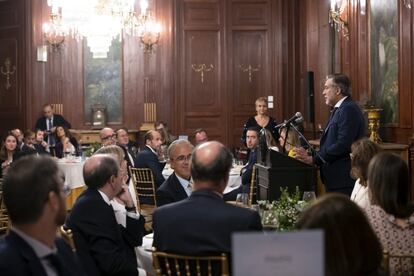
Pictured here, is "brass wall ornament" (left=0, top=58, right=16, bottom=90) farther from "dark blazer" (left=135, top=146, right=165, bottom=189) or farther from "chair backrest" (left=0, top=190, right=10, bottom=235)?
"chair backrest" (left=0, top=190, right=10, bottom=235)

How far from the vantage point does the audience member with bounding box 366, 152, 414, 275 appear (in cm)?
354

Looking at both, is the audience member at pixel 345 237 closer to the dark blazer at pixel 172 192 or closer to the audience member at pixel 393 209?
the audience member at pixel 393 209

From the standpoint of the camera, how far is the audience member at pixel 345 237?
204 centimetres

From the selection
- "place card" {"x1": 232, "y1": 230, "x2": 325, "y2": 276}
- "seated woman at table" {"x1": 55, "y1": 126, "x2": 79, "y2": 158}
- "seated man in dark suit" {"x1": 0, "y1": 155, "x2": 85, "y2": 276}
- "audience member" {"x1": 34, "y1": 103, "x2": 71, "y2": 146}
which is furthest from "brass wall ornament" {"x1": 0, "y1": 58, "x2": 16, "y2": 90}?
"place card" {"x1": 232, "y1": 230, "x2": 325, "y2": 276}

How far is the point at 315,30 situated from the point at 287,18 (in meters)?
1.75

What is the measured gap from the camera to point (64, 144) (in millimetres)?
11906

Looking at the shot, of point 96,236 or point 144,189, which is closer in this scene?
point 96,236

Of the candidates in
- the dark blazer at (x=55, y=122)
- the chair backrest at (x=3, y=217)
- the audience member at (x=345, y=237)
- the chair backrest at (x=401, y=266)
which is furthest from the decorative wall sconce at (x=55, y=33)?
the audience member at (x=345, y=237)

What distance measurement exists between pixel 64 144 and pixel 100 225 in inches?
321

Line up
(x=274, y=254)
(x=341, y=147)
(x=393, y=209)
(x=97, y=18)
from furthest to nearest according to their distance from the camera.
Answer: (x=97, y=18), (x=341, y=147), (x=393, y=209), (x=274, y=254)

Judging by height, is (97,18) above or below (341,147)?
above

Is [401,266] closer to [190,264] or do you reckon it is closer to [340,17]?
[190,264]

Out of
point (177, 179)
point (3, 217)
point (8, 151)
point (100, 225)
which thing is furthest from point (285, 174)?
point (8, 151)

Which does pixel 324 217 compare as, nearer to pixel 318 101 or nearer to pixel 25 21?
pixel 318 101
